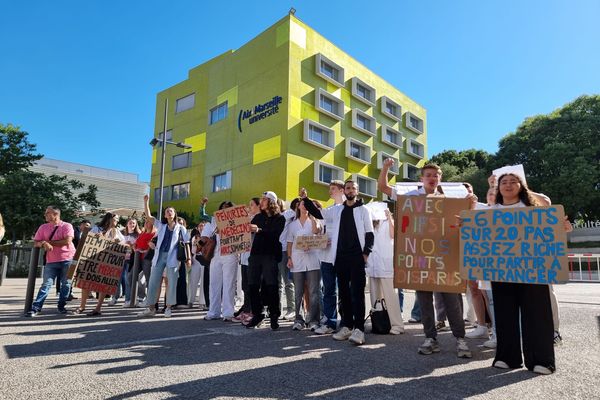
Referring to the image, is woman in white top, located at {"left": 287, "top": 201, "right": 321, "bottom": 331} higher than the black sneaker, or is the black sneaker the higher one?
woman in white top, located at {"left": 287, "top": 201, "right": 321, "bottom": 331}

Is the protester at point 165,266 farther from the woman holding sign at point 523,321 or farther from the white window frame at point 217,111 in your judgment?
the white window frame at point 217,111

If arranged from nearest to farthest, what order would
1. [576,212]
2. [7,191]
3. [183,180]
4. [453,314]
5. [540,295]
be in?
1. [540,295]
2. [453,314]
3. [7,191]
4. [576,212]
5. [183,180]

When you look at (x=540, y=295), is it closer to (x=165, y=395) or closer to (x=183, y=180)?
(x=165, y=395)

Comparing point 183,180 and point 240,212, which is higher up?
point 183,180

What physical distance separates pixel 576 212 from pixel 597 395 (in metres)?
38.2

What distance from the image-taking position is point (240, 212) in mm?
7211

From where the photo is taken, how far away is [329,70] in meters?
33.5

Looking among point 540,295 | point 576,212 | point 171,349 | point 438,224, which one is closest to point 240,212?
point 171,349

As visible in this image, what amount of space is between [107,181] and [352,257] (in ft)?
234

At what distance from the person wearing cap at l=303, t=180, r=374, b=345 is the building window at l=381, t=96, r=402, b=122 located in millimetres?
34564

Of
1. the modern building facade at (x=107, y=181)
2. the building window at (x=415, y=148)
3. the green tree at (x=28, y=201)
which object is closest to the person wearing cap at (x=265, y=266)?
the green tree at (x=28, y=201)

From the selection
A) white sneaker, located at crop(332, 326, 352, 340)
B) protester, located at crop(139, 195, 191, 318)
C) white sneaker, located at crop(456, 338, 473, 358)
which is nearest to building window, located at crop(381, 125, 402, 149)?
protester, located at crop(139, 195, 191, 318)

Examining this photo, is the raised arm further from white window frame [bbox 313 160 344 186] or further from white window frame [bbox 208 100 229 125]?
white window frame [bbox 208 100 229 125]

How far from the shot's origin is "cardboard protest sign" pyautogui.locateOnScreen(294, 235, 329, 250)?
6.30 m
